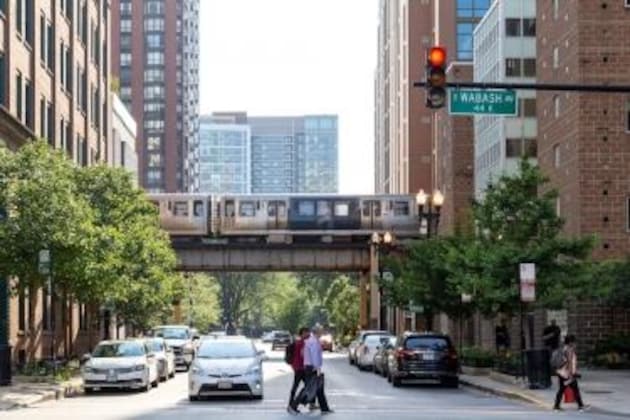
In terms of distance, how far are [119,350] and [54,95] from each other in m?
24.4

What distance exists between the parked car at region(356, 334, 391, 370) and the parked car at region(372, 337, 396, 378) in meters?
0.81

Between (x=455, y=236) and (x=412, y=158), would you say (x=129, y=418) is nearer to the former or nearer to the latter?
(x=455, y=236)

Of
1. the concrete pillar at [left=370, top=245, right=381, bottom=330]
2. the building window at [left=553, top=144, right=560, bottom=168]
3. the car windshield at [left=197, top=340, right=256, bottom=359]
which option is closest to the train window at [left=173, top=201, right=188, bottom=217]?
the concrete pillar at [left=370, top=245, right=381, bottom=330]

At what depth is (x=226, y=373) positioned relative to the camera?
27.4m

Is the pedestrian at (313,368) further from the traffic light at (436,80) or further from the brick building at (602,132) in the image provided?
the brick building at (602,132)

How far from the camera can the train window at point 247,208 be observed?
74.6 metres

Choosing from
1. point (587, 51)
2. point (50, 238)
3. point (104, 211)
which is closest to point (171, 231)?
point (104, 211)

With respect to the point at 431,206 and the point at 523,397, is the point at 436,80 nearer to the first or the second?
the point at 523,397

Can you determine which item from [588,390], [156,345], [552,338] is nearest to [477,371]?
[552,338]

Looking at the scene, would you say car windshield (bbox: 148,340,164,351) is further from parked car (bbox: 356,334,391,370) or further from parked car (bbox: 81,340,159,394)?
parked car (bbox: 356,334,391,370)

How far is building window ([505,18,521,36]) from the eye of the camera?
2805 inches

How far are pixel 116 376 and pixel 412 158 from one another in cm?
8356

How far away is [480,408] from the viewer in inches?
1016

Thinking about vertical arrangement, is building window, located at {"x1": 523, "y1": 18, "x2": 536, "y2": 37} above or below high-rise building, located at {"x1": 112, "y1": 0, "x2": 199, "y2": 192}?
below
